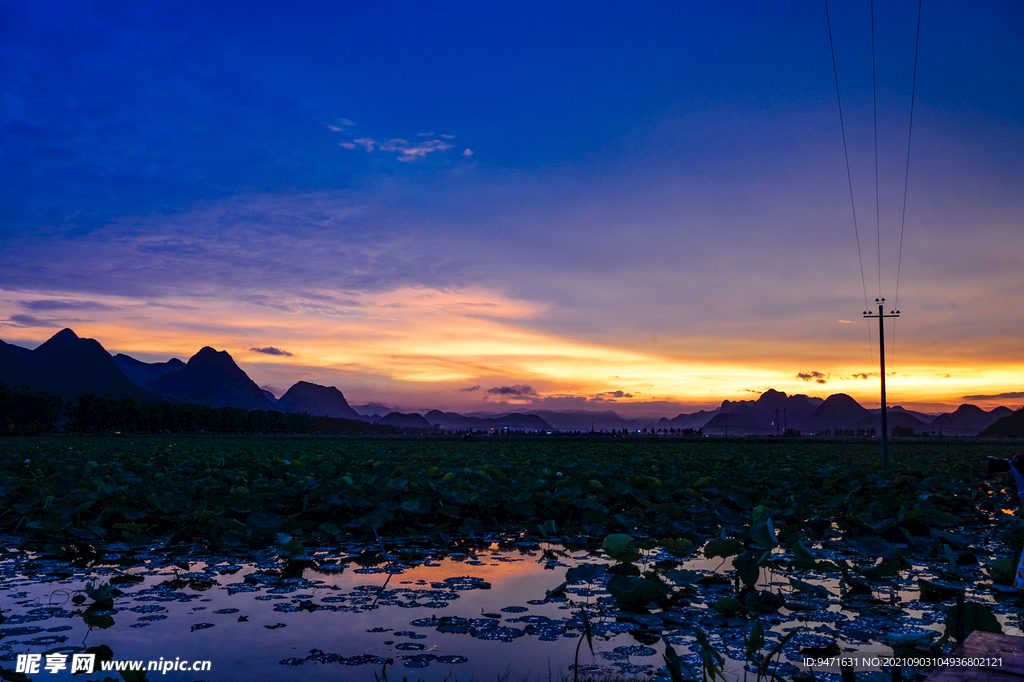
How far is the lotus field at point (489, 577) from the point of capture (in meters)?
4.57

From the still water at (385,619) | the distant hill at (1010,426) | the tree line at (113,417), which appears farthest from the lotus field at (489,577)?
the distant hill at (1010,426)

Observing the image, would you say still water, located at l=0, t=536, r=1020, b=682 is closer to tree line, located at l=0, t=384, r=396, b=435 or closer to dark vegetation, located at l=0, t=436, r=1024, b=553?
dark vegetation, located at l=0, t=436, r=1024, b=553

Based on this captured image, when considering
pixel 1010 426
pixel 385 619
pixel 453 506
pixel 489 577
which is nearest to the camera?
pixel 385 619

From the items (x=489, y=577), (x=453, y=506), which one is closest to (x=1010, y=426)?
(x=453, y=506)

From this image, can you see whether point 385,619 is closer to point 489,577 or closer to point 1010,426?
point 489,577

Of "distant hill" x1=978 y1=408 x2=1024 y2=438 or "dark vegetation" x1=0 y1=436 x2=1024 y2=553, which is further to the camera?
"distant hill" x1=978 y1=408 x2=1024 y2=438

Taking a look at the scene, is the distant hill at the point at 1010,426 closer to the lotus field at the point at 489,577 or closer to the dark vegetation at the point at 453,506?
the dark vegetation at the point at 453,506

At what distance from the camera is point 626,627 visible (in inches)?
209

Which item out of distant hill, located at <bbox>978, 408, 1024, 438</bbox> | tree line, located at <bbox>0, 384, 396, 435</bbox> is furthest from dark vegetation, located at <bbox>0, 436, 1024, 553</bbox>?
distant hill, located at <bbox>978, 408, 1024, 438</bbox>

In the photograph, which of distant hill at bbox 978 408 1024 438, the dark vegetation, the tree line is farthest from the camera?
distant hill at bbox 978 408 1024 438

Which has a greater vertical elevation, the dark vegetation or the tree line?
the dark vegetation

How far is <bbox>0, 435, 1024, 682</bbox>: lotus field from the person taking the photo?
4.57 meters

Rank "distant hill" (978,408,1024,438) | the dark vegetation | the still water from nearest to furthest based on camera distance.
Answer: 1. the still water
2. the dark vegetation
3. "distant hill" (978,408,1024,438)

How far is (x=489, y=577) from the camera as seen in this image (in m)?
7.09
